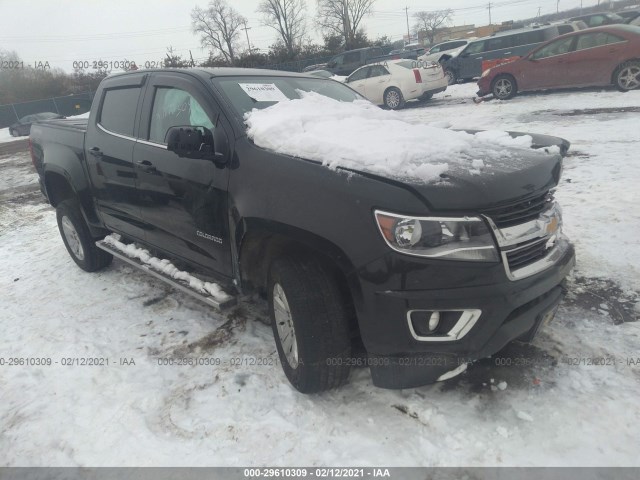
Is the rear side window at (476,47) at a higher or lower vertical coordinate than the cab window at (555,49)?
higher

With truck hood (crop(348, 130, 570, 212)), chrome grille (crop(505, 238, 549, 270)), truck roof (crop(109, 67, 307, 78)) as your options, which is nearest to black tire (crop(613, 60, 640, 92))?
truck roof (crop(109, 67, 307, 78))

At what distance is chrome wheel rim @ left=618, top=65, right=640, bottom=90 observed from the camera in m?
10.1

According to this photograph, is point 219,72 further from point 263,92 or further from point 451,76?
point 451,76

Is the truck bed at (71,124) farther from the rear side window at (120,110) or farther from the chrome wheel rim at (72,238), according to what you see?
the chrome wheel rim at (72,238)

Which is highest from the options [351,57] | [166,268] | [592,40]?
[351,57]

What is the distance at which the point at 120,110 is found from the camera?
149 inches

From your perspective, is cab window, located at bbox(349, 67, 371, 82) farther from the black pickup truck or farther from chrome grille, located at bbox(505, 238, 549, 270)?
chrome grille, located at bbox(505, 238, 549, 270)

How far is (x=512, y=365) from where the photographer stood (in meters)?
2.58

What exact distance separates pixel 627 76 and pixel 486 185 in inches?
434

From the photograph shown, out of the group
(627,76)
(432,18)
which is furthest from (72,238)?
(432,18)

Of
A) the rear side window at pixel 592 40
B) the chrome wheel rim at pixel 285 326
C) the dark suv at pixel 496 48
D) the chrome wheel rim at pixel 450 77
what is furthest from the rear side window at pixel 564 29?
A: the chrome wheel rim at pixel 285 326

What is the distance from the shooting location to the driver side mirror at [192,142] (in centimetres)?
257

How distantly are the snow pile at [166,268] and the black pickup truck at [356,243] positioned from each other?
10 cm

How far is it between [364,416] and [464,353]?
69 cm
